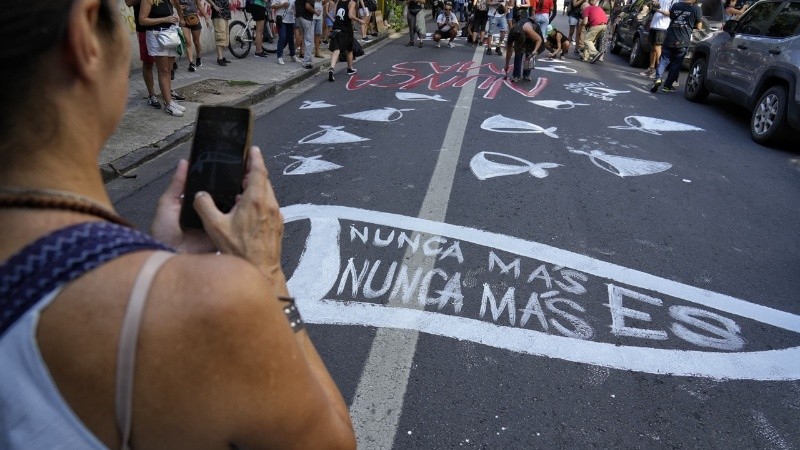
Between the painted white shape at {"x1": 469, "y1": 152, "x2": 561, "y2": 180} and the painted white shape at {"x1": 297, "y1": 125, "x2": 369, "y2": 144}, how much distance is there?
4.84 ft

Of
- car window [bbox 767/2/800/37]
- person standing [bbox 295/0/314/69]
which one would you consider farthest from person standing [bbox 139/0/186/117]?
car window [bbox 767/2/800/37]

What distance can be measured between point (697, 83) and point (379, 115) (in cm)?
569

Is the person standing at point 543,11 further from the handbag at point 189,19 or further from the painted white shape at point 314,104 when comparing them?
the handbag at point 189,19

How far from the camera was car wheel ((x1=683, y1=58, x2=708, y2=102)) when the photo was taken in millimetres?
9750

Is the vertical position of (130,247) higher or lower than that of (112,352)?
higher

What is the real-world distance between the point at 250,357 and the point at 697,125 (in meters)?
8.85

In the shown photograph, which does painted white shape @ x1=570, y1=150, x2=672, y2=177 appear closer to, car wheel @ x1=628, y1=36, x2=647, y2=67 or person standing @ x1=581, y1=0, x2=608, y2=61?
car wheel @ x1=628, y1=36, x2=647, y2=67

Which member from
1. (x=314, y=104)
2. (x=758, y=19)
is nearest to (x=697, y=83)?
(x=758, y=19)

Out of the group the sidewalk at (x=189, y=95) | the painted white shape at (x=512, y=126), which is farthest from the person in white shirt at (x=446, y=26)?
the painted white shape at (x=512, y=126)

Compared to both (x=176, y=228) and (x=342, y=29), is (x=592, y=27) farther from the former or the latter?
(x=176, y=228)

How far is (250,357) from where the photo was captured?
0.86 metres

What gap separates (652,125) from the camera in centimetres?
817

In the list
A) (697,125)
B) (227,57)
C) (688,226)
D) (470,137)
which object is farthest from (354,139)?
(227,57)

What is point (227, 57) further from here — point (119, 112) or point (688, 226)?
point (119, 112)
